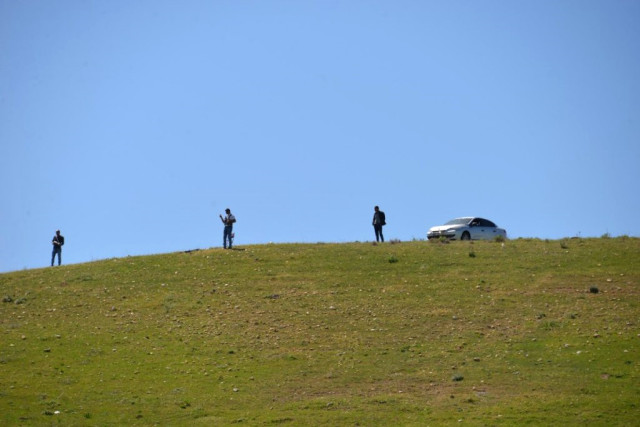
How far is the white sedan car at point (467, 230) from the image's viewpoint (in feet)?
186

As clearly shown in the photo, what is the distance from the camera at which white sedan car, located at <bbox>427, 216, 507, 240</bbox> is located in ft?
186

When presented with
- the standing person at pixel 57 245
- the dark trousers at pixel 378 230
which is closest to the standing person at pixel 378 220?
the dark trousers at pixel 378 230

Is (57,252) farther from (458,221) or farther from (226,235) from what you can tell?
(458,221)

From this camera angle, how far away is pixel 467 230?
187 ft

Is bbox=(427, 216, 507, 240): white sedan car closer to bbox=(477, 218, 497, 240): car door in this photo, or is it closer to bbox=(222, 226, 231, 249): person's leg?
bbox=(477, 218, 497, 240): car door

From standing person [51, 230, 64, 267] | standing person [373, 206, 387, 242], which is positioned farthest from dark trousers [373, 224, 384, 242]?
standing person [51, 230, 64, 267]

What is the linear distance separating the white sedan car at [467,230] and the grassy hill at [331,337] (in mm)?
3897

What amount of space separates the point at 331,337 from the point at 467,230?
20.9 metres

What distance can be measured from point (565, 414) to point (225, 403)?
464 inches

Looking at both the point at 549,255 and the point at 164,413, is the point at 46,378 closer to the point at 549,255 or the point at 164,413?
the point at 164,413

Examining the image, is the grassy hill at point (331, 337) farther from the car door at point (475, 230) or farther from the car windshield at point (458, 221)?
the car windshield at point (458, 221)

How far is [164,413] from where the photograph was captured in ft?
101

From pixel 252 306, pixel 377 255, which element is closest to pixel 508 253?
pixel 377 255

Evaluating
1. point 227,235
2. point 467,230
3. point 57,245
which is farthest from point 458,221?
point 57,245
